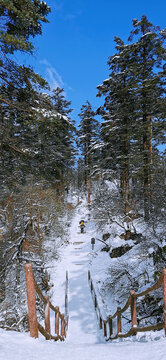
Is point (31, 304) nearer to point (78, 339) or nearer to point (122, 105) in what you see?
point (78, 339)

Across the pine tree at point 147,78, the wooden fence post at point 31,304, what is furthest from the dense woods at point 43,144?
the wooden fence post at point 31,304

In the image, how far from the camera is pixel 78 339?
20.5 feet

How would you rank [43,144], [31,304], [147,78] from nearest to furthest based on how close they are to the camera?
[31,304] < [43,144] < [147,78]

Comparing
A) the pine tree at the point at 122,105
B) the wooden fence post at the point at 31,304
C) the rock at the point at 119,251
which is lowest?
the rock at the point at 119,251

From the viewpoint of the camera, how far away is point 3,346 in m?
2.32

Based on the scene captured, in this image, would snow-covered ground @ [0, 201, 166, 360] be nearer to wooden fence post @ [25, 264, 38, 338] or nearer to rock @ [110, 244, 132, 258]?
wooden fence post @ [25, 264, 38, 338]

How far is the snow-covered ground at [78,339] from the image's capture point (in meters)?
2.41

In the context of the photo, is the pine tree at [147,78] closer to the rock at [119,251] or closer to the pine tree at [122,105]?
the pine tree at [122,105]

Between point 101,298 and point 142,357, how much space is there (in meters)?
8.14

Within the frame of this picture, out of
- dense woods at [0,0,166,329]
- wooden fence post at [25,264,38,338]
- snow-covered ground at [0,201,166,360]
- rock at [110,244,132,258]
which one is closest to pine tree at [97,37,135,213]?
dense woods at [0,0,166,329]

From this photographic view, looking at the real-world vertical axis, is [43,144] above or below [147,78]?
below

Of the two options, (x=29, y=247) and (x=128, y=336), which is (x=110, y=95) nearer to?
(x=29, y=247)

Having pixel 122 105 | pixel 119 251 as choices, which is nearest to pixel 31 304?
pixel 119 251

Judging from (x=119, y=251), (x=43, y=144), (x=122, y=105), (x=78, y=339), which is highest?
(x=122, y=105)
